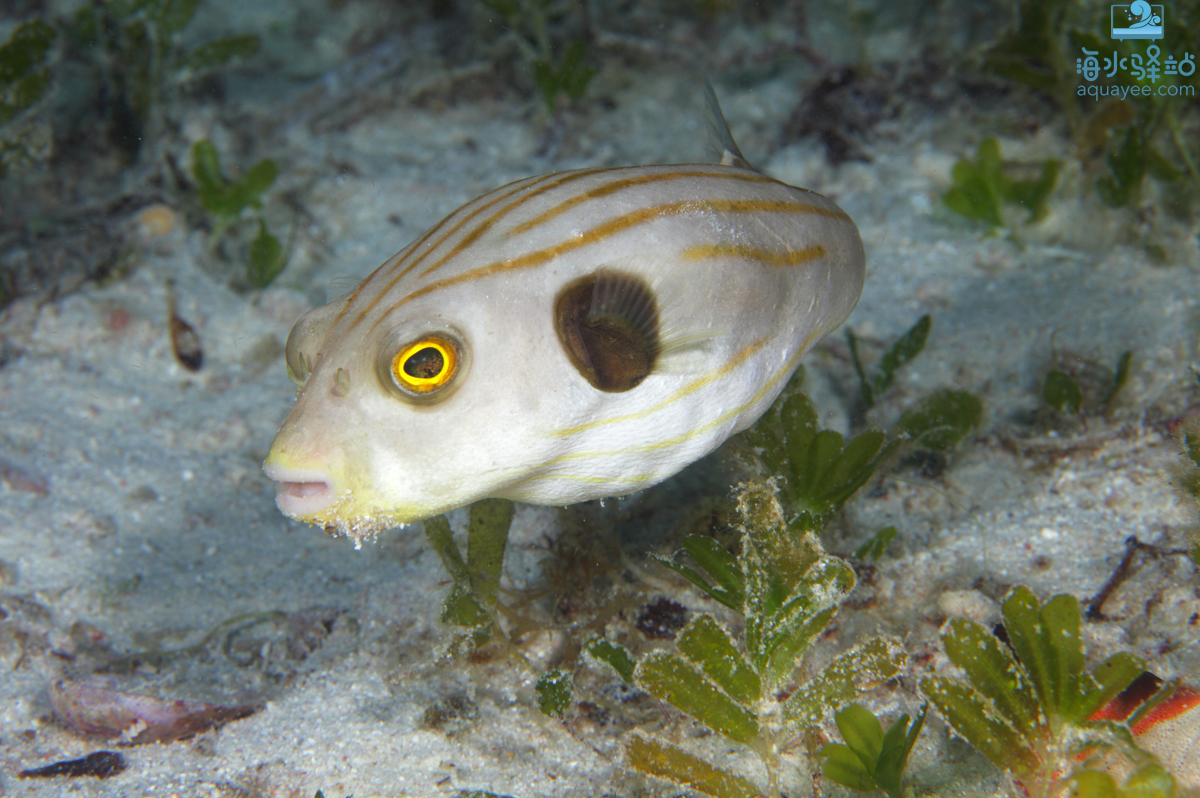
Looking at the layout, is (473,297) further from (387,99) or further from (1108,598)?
(387,99)

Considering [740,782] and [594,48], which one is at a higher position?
[594,48]

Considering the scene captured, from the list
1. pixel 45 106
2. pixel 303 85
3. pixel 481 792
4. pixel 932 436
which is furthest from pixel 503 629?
pixel 303 85

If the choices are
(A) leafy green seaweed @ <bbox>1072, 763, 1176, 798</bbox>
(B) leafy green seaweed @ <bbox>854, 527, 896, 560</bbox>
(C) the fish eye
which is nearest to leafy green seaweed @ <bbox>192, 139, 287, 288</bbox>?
(C) the fish eye

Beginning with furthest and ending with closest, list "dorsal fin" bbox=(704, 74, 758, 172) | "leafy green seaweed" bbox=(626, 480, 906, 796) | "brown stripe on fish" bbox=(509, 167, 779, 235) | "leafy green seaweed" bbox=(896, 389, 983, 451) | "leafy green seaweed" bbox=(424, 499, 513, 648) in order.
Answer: "leafy green seaweed" bbox=(896, 389, 983, 451)
"dorsal fin" bbox=(704, 74, 758, 172)
"leafy green seaweed" bbox=(424, 499, 513, 648)
"leafy green seaweed" bbox=(626, 480, 906, 796)
"brown stripe on fish" bbox=(509, 167, 779, 235)

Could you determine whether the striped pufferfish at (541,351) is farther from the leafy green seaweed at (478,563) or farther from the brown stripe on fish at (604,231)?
the leafy green seaweed at (478,563)

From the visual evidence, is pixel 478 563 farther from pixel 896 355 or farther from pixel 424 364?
pixel 896 355

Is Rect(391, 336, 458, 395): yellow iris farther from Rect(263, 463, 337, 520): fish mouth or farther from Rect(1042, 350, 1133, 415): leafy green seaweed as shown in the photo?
Rect(1042, 350, 1133, 415): leafy green seaweed

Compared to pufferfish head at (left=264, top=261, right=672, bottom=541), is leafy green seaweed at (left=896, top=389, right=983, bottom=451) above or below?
below
